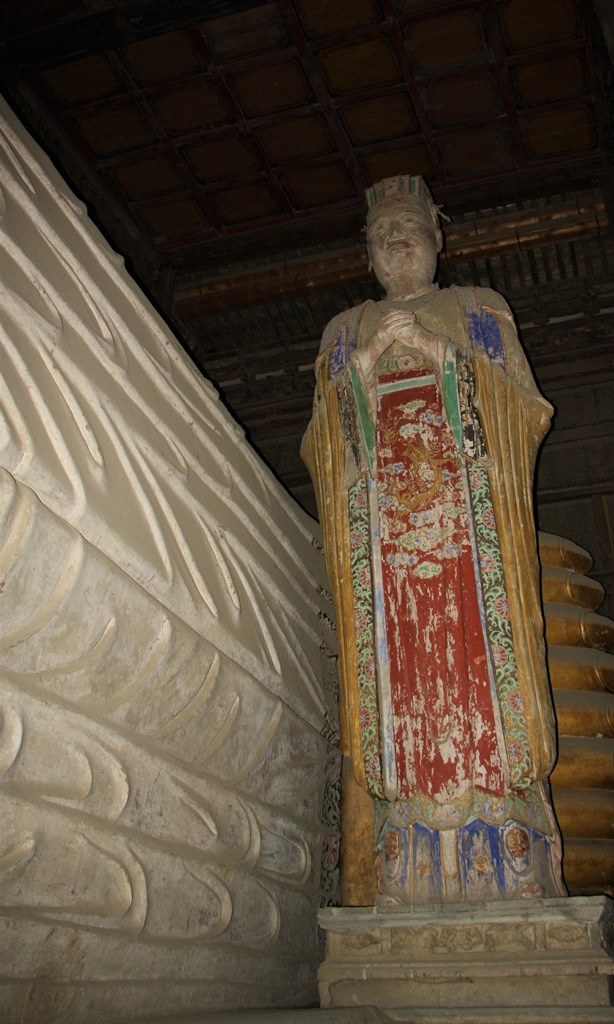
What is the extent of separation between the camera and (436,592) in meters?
2.17

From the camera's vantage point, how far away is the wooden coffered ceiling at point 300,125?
3922 mm

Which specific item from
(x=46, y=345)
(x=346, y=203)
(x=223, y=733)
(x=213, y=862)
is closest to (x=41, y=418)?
(x=46, y=345)

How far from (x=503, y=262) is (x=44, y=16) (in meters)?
3.12

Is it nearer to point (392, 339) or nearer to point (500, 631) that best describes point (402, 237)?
point (392, 339)

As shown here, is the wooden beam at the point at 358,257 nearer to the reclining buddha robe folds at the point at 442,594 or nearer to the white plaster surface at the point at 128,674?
the reclining buddha robe folds at the point at 442,594

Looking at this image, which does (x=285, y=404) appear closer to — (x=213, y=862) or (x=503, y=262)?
(x=503, y=262)

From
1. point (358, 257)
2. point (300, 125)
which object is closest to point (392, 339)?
point (300, 125)

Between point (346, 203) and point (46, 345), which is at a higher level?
point (346, 203)

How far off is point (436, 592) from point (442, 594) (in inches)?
0.7

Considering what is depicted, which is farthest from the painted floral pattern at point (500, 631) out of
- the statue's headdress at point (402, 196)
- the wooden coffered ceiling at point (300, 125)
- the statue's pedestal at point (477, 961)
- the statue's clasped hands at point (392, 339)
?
the wooden coffered ceiling at point (300, 125)

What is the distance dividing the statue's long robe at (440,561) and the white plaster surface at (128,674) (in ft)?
0.86

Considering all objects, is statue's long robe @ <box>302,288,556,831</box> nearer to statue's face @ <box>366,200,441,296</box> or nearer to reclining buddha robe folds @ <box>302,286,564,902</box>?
reclining buddha robe folds @ <box>302,286,564,902</box>

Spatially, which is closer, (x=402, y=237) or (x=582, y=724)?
(x=582, y=724)

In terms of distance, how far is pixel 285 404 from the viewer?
6168 mm
